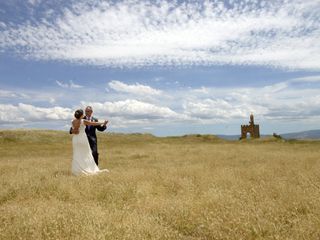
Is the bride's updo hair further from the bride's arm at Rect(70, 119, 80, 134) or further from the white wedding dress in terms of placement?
the white wedding dress

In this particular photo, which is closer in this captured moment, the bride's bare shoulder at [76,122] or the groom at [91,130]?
the bride's bare shoulder at [76,122]

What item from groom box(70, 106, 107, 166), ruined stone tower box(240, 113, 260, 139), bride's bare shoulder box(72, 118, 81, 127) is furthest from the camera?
ruined stone tower box(240, 113, 260, 139)

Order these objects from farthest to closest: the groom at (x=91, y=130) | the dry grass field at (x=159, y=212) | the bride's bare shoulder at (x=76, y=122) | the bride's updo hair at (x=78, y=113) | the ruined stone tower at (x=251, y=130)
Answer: the ruined stone tower at (x=251, y=130)
the groom at (x=91, y=130)
the bride's bare shoulder at (x=76, y=122)
the bride's updo hair at (x=78, y=113)
the dry grass field at (x=159, y=212)

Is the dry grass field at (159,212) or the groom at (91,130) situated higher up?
the groom at (91,130)

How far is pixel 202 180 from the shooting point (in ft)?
34.7

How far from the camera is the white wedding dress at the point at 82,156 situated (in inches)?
549

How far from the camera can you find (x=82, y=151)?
46.3ft

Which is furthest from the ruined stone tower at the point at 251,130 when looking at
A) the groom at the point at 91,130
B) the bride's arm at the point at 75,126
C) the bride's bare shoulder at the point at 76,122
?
the bride's bare shoulder at the point at 76,122

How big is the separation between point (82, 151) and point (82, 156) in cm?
19

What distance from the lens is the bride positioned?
13867mm

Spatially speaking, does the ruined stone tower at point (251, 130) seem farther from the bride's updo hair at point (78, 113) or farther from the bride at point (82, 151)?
the bride's updo hair at point (78, 113)

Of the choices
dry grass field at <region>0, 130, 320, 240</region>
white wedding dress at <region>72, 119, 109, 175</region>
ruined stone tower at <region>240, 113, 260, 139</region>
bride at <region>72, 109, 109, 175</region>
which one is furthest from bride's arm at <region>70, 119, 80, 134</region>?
ruined stone tower at <region>240, 113, 260, 139</region>

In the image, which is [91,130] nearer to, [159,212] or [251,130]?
[159,212]

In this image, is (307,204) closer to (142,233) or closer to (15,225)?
(142,233)
